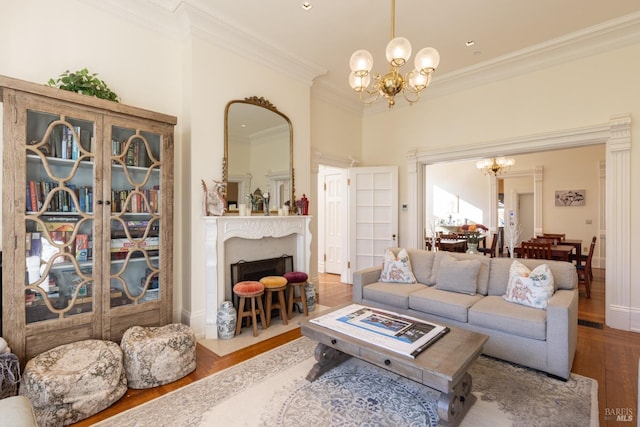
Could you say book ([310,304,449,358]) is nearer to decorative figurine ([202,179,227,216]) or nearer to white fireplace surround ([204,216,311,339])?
white fireplace surround ([204,216,311,339])

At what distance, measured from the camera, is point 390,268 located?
397 cm

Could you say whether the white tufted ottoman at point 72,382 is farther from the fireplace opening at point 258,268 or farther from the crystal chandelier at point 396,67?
the crystal chandelier at point 396,67

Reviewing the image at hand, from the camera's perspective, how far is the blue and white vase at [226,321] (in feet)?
11.0

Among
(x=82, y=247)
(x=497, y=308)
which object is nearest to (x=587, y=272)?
(x=497, y=308)

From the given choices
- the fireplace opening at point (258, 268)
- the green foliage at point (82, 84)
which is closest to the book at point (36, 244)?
the green foliage at point (82, 84)

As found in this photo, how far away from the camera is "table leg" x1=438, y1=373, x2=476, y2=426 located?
6.19 feet

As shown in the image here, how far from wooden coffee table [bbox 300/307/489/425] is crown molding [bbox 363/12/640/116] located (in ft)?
12.6

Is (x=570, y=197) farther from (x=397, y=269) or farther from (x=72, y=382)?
(x=72, y=382)

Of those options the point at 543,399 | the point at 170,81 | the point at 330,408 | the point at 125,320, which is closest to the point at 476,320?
Answer: the point at 543,399

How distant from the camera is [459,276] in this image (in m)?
3.45

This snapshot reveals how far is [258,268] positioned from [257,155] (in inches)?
58.4

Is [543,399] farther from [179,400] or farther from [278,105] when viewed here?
[278,105]

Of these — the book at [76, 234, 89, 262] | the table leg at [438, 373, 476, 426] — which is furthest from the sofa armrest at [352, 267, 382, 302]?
the book at [76, 234, 89, 262]

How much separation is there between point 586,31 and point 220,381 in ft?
17.7
